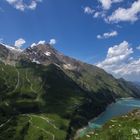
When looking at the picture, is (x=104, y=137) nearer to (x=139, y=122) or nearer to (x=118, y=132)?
(x=118, y=132)

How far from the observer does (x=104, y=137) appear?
2598cm

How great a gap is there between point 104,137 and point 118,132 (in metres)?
1.43

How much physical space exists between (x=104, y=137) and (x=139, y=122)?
120 inches

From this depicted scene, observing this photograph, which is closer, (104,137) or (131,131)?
Result: (131,131)

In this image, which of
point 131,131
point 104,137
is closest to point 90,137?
point 104,137

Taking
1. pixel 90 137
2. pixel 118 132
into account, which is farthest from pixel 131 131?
pixel 90 137

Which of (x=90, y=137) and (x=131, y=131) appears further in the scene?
(x=90, y=137)

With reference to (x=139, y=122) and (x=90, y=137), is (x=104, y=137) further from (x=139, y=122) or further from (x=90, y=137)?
(x=139, y=122)

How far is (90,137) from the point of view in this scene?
26.6 meters

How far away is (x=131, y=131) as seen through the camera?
2428 centimetres

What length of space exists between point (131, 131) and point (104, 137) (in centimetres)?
256

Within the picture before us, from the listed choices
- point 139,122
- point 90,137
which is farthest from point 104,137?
point 139,122

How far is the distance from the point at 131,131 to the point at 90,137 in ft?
12.2

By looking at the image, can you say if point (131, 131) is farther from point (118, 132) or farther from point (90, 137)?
point (90, 137)
